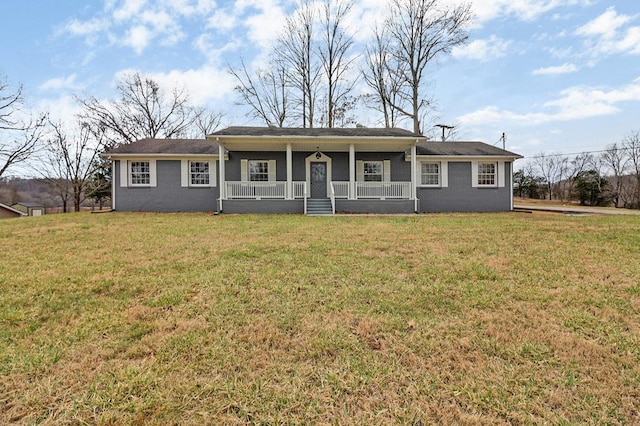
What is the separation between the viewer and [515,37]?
13766mm

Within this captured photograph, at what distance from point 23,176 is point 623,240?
36423 mm

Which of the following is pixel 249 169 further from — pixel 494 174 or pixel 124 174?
pixel 494 174

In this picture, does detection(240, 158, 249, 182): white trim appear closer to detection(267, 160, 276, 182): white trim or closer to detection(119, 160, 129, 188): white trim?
detection(267, 160, 276, 182): white trim

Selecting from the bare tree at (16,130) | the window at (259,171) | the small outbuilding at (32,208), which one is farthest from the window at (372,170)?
the small outbuilding at (32,208)

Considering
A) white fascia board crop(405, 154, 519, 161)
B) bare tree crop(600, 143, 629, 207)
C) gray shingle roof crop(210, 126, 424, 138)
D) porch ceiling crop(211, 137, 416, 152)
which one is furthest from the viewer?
bare tree crop(600, 143, 629, 207)

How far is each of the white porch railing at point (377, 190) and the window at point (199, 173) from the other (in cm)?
645

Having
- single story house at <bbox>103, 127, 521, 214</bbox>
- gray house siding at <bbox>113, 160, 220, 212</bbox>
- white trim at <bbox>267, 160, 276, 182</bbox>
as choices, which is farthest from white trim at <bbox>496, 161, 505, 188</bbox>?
gray house siding at <bbox>113, 160, 220, 212</bbox>

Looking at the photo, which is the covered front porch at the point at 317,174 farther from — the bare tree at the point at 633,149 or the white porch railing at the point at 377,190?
the bare tree at the point at 633,149

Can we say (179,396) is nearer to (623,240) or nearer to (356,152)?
(623,240)

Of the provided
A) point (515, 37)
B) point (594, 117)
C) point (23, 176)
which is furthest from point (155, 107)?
point (594, 117)

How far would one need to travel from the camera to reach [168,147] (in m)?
15.1

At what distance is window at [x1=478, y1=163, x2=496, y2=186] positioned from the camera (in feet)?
50.2

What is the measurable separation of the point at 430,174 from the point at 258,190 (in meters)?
8.75

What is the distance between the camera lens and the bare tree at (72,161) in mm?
25891
